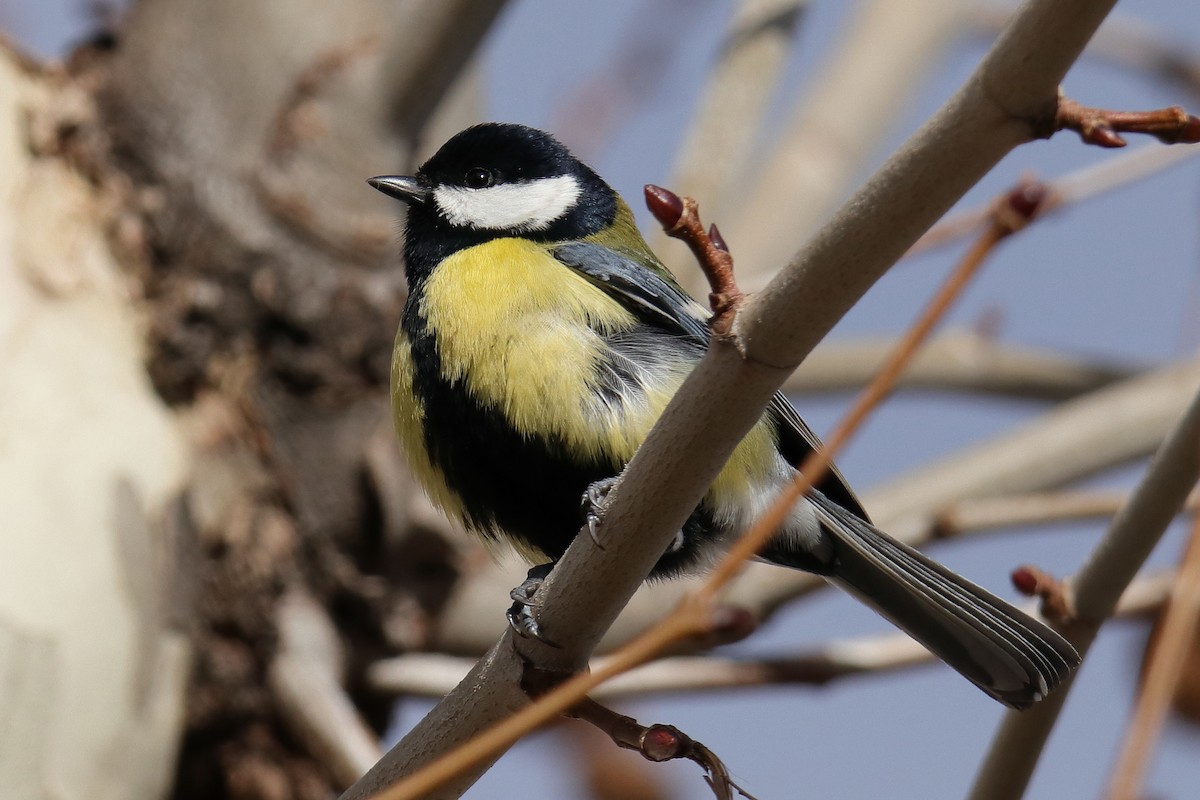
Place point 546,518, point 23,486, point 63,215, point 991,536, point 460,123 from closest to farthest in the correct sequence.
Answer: point 546,518 → point 23,486 → point 991,536 → point 63,215 → point 460,123

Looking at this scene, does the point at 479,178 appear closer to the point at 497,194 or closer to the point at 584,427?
the point at 497,194

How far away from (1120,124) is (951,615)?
1258 millimetres

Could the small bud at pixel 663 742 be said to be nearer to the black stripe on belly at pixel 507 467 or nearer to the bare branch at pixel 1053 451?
the black stripe on belly at pixel 507 467

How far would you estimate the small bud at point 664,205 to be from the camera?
129 cm

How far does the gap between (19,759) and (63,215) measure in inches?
57.5

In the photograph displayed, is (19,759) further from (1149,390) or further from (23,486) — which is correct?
(1149,390)

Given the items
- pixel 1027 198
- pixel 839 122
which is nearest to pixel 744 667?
pixel 1027 198

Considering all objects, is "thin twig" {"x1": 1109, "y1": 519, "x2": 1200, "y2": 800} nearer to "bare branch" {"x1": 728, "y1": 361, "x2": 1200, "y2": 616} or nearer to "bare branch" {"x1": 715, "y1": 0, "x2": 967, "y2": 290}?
"bare branch" {"x1": 728, "y1": 361, "x2": 1200, "y2": 616}

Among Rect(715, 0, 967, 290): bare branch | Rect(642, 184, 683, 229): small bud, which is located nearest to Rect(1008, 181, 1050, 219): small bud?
Rect(642, 184, 683, 229): small bud

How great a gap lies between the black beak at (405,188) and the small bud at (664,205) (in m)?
1.64

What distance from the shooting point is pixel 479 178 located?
293 cm

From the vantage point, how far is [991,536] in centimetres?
326

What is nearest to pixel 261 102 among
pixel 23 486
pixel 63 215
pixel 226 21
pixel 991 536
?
pixel 226 21

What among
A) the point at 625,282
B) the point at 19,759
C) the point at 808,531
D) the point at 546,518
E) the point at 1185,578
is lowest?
the point at 19,759
